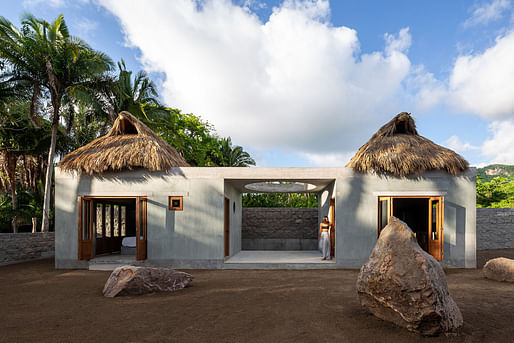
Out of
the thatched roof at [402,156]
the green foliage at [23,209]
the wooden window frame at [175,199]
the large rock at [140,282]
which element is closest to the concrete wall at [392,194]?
the thatched roof at [402,156]

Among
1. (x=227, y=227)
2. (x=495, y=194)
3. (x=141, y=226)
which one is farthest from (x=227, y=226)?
(x=495, y=194)

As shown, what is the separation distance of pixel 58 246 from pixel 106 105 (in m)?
8.10

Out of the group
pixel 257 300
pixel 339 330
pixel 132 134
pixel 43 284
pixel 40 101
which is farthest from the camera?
pixel 40 101

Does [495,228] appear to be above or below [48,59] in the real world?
below

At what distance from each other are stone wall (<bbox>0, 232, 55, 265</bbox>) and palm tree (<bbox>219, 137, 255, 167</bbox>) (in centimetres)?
1348

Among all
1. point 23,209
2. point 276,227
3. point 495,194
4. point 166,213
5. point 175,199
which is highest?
point 175,199

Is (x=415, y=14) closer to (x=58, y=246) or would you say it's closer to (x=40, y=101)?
(x=58, y=246)

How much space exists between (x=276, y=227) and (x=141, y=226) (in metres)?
5.74

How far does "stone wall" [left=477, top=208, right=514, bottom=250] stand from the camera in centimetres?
1150

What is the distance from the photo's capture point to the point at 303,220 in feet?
40.7

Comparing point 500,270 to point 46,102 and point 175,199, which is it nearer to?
point 175,199

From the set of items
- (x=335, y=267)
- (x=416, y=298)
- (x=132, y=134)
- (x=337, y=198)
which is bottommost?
(x=335, y=267)

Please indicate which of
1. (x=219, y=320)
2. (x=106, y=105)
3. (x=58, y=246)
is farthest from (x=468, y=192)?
(x=106, y=105)

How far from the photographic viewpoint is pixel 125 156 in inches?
303
